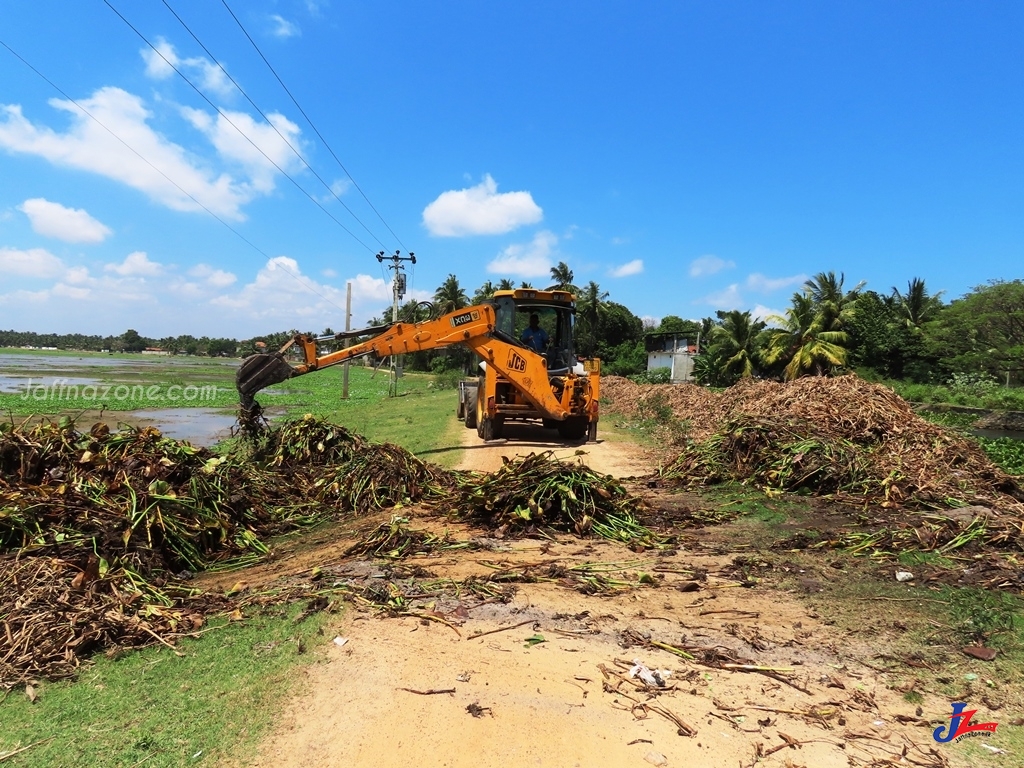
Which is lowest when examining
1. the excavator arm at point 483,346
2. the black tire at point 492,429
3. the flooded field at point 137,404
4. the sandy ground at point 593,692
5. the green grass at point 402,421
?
the flooded field at point 137,404

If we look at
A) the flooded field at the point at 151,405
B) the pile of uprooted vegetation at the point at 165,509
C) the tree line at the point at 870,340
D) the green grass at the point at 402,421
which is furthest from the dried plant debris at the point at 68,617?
the tree line at the point at 870,340

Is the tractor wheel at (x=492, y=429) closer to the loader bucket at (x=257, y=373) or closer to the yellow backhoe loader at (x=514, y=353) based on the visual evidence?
the yellow backhoe loader at (x=514, y=353)

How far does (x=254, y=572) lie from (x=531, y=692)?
326cm

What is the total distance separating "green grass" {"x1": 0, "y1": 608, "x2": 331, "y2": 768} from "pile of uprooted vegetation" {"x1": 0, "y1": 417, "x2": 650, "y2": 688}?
0.30 m

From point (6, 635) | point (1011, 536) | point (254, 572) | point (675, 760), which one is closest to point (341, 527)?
point (254, 572)

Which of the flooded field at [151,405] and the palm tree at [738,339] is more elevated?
the palm tree at [738,339]

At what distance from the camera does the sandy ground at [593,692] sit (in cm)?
285

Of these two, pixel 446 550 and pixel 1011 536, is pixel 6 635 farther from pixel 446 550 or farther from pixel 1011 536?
pixel 1011 536

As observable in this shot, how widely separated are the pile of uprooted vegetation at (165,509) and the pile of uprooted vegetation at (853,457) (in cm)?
268

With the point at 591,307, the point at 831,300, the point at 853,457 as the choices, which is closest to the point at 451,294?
the point at 591,307

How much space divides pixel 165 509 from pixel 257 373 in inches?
180

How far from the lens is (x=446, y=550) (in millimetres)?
5711

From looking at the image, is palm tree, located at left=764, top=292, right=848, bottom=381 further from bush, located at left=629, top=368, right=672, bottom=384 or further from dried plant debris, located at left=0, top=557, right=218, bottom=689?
dried plant debris, located at left=0, top=557, right=218, bottom=689

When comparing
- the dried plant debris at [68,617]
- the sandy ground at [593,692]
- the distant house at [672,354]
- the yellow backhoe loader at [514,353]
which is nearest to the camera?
the sandy ground at [593,692]
